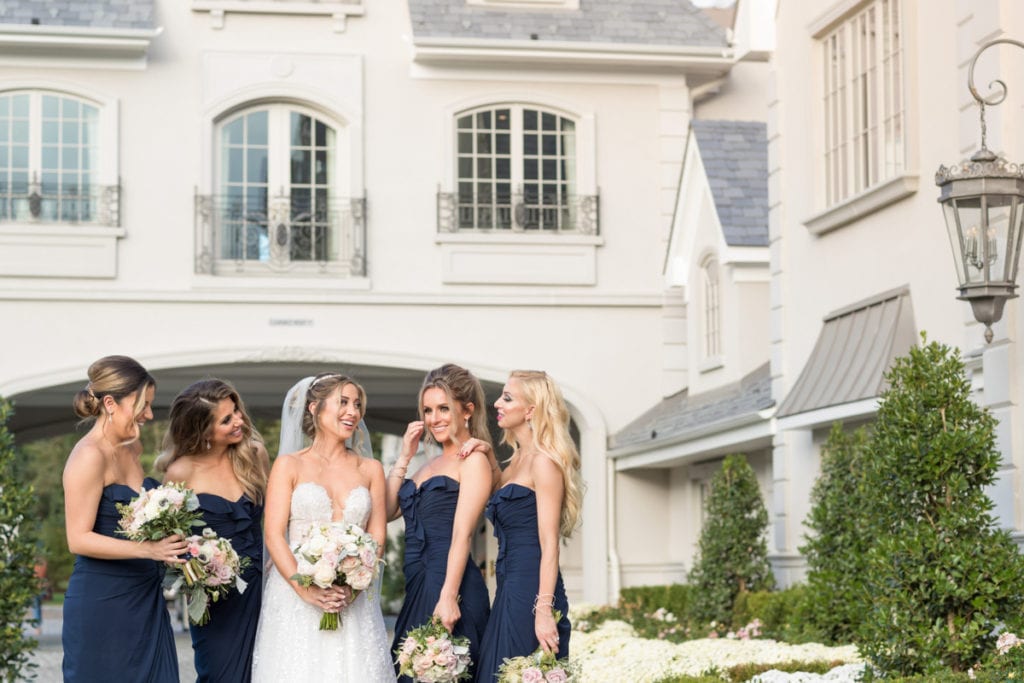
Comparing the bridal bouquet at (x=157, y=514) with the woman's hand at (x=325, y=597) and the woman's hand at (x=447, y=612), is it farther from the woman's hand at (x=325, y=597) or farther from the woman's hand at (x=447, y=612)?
the woman's hand at (x=447, y=612)

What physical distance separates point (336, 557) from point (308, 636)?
59 centimetres

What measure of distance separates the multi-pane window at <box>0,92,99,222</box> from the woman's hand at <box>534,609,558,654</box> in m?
14.9

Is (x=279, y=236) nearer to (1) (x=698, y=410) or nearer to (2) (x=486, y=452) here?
(1) (x=698, y=410)

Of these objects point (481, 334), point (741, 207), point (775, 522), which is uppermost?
point (741, 207)

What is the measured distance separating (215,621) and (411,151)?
568 inches

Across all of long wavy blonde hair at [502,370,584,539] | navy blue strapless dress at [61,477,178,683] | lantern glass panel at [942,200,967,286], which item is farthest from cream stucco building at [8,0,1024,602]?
navy blue strapless dress at [61,477,178,683]

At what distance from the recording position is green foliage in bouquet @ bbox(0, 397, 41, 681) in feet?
42.0

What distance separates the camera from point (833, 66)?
14719 mm

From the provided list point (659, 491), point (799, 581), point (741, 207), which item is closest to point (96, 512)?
point (799, 581)

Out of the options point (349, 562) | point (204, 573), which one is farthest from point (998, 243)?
point (204, 573)

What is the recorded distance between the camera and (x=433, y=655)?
7.17 meters

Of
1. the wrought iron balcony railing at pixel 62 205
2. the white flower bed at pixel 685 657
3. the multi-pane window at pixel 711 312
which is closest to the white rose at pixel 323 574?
the white flower bed at pixel 685 657

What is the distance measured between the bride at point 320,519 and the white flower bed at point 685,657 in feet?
12.1

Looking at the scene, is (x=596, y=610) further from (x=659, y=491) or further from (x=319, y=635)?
(x=319, y=635)
